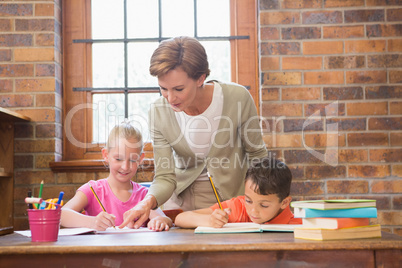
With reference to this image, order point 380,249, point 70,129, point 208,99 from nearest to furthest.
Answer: point 380,249
point 208,99
point 70,129

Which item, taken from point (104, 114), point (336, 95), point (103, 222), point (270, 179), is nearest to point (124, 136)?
point (103, 222)

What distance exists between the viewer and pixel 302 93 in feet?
8.44

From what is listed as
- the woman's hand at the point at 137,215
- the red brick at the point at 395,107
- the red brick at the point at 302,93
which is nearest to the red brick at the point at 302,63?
the red brick at the point at 302,93

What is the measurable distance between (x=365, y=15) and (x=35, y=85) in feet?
6.43

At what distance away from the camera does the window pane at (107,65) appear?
284 centimetres

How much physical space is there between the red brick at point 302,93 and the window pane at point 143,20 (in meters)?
0.92

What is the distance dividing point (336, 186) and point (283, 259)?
167cm

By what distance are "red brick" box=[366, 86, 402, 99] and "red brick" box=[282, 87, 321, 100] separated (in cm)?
29

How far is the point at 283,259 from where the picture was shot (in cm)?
98

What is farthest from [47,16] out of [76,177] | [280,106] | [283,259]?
[283,259]

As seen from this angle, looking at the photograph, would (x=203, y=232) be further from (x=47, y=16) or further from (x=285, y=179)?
(x=47, y=16)

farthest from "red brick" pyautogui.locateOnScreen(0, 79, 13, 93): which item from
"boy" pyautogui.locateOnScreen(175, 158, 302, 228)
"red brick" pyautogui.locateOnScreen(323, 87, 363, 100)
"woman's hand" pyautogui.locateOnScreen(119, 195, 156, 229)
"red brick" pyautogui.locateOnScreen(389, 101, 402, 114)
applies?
"red brick" pyautogui.locateOnScreen(389, 101, 402, 114)

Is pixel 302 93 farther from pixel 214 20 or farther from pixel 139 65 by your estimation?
→ pixel 139 65

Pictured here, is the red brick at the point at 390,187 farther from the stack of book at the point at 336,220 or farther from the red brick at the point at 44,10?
the red brick at the point at 44,10
